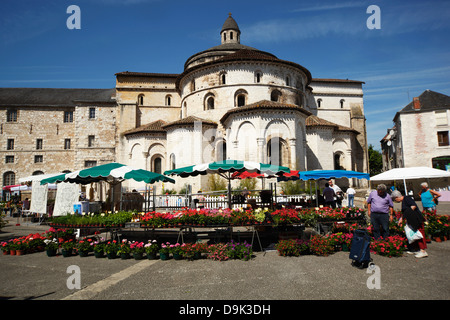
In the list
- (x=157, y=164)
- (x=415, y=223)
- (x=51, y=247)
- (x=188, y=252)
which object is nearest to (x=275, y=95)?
(x=157, y=164)

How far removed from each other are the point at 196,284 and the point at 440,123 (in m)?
37.1

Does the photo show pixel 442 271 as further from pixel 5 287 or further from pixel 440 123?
pixel 440 123

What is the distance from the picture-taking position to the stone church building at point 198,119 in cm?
2270

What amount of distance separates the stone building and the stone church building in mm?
5008

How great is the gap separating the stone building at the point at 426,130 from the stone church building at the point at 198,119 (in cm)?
501

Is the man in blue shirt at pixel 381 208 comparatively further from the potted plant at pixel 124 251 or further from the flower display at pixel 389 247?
the potted plant at pixel 124 251

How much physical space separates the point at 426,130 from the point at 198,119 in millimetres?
27401

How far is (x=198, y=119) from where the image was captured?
25844mm

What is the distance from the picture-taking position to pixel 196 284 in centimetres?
555

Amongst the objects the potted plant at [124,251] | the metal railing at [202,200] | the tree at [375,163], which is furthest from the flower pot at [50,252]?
the tree at [375,163]

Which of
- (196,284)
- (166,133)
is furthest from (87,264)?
(166,133)

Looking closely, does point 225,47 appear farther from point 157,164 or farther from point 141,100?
point 157,164

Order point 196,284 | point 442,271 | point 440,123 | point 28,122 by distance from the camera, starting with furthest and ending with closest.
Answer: point 28,122
point 440,123
point 442,271
point 196,284

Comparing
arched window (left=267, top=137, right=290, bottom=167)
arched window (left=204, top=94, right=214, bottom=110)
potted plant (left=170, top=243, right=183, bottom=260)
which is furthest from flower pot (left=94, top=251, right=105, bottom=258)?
arched window (left=204, top=94, right=214, bottom=110)
